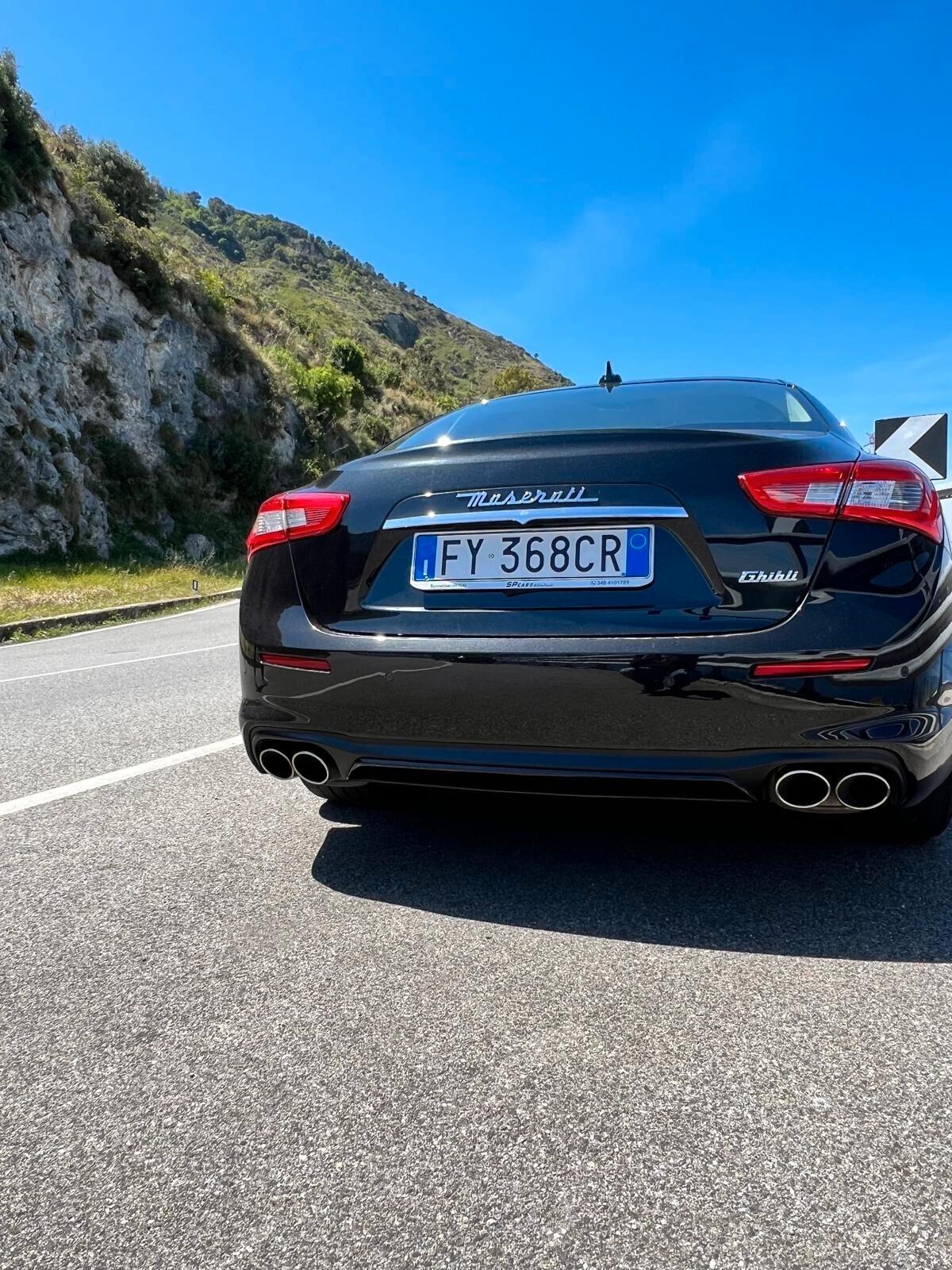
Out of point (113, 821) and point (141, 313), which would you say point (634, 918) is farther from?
point (141, 313)

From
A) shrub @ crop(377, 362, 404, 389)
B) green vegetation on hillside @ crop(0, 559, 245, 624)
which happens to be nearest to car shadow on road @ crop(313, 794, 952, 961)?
Result: green vegetation on hillside @ crop(0, 559, 245, 624)

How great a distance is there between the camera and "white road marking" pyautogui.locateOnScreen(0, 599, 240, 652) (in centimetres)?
993

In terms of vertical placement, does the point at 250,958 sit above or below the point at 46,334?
below

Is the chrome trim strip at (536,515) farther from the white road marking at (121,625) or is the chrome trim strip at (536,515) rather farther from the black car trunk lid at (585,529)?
the white road marking at (121,625)

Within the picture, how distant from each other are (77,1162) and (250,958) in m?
0.64

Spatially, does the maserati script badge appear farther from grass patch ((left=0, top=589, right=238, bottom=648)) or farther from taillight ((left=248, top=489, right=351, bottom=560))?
grass patch ((left=0, top=589, right=238, bottom=648))

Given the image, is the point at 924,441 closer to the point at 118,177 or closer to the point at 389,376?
the point at 118,177

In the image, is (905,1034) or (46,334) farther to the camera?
(46,334)

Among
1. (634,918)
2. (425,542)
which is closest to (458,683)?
(425,542)

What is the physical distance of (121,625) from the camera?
1191 cm

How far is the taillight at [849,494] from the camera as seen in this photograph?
1906 mm

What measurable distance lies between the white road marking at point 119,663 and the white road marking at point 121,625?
2.79 m

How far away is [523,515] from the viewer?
2090mm

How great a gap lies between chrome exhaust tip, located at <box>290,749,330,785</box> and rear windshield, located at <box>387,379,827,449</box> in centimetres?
91
